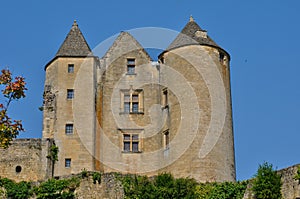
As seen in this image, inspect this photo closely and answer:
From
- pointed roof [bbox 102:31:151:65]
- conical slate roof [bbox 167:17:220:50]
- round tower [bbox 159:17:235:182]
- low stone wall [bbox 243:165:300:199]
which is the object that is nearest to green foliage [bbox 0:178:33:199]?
round tower [bbox 159:17:235:182]

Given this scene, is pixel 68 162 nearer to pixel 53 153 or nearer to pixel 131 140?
pixel 53 153

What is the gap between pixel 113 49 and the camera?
149 feet

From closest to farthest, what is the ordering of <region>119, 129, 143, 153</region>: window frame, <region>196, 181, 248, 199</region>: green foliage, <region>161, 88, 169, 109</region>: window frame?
<region>196, 181, 248, 199</region>: green foliage
<region>161, 88, 169, 109</region>: window frame
<region>119, 129, 143, 153</region>: window frame

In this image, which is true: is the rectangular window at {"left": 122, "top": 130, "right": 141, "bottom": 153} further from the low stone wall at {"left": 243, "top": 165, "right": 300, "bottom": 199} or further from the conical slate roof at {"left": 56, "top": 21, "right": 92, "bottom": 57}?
the low stone wall at {"left": 243, "top": 165, "right": 300, "bottom": 199}

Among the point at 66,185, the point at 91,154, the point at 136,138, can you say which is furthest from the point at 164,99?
the point at 66,185

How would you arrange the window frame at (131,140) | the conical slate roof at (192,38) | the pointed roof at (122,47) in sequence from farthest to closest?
the pointed roof at (122,47) → the window frame at (131,140) → the conical slate roof at (192,38)

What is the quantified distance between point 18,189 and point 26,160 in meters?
3.32

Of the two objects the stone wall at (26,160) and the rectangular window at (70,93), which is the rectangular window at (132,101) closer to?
the rectangular window at (70,93)

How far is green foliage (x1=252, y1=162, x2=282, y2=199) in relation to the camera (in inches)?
1214

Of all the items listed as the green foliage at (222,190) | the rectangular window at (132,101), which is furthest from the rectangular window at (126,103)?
the green foliage at (222,190)

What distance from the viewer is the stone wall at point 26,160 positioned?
134 feet

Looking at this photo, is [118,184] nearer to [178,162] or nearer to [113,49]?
[178,162]

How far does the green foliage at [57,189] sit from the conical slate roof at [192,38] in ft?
35.8

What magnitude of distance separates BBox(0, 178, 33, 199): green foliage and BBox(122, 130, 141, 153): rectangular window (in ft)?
24.0
